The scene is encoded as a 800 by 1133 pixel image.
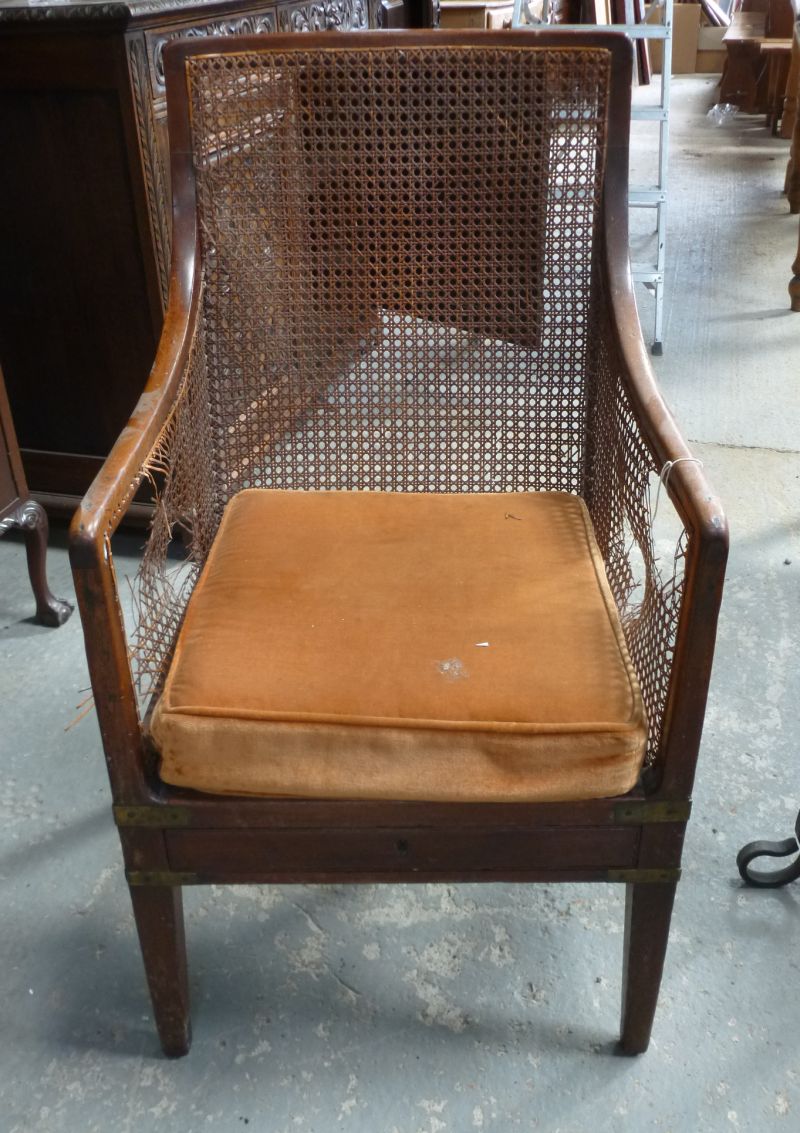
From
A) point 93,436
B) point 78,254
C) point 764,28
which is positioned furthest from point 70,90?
point 764,28

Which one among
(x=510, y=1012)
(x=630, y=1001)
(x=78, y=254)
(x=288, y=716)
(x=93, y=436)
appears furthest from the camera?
(x=93, y=436)

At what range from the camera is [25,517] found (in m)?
1.85

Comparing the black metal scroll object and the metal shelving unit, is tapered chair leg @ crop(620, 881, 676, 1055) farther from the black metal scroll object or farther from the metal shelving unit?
the metal shelving unit

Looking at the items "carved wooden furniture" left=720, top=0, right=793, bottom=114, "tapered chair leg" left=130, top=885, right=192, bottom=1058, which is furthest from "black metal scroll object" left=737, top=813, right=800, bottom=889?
"carved wooden furniture" left=720, top=0, right=793, bottom=114

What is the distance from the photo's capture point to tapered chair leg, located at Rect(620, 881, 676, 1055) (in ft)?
3.58

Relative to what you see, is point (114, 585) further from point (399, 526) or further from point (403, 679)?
point (399, 526)

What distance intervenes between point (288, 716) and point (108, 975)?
21.6 inches

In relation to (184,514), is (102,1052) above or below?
below

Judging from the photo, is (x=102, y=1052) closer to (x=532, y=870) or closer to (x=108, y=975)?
(x=108, y=975)

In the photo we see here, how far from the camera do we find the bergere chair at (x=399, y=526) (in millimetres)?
989

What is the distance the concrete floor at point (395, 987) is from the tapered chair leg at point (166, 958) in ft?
0.15

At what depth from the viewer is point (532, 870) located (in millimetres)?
1075

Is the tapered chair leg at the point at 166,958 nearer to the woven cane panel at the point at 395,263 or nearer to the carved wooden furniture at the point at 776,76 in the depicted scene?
the woven cane panel at the point at 395,263

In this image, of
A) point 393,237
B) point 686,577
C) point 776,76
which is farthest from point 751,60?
point 686,577
